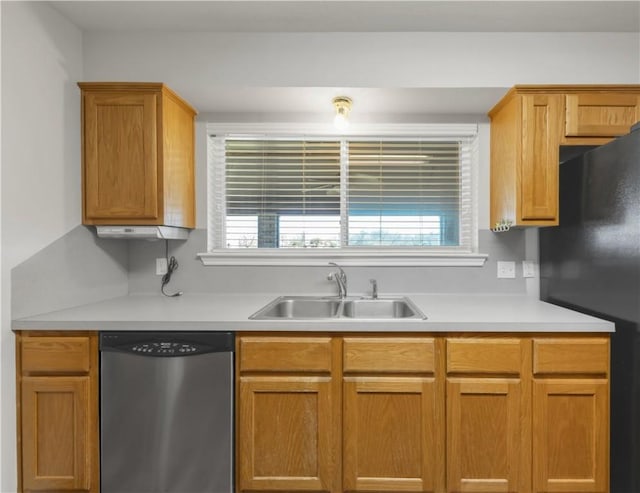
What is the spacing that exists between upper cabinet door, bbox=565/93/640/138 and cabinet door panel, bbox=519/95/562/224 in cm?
6

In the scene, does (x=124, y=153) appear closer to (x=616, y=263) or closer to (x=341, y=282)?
(x=341, y=282)

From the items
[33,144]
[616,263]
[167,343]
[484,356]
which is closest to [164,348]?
[167,343]

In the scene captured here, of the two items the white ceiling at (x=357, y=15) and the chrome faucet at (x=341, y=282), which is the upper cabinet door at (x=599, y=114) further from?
the chrome faucet at (x=341, y=282)

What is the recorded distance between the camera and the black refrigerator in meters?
1.52

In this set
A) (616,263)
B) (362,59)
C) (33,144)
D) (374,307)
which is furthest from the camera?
(374,307)

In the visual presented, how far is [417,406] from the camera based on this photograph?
164cm

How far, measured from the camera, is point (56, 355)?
1648 millimetres

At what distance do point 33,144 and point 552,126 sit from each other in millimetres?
2590

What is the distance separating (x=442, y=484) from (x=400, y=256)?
1.27 meters

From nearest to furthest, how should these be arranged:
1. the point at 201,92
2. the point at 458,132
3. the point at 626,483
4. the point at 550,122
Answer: the point at 626,483 → the point at 550,122 → the point at 201,92 → the point at 458,132

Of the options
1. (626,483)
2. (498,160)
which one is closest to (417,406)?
(626,483)

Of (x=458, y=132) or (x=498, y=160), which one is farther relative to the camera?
(x=458, y=132)

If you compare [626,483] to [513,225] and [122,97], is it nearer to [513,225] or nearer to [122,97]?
[513,225]

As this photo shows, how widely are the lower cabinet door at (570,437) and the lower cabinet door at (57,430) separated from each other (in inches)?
79.8
